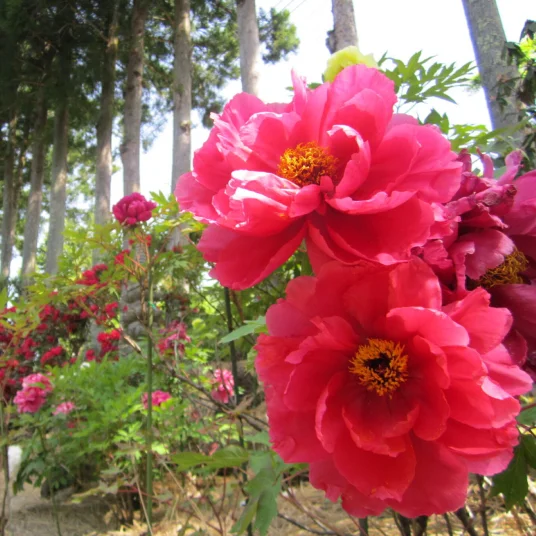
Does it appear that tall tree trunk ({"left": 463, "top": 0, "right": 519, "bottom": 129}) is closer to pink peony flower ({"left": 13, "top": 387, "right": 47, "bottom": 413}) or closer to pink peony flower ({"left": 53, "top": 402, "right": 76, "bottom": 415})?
pink peony flower ({"left": 53, "top": 402, "right": 76, "bottom": 415})

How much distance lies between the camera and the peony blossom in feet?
1.27

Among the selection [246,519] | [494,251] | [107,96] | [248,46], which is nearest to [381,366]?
[494,251]

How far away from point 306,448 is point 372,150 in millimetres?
258

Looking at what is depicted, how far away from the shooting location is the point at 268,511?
2.39 feet

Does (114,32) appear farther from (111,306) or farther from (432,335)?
(432,335)

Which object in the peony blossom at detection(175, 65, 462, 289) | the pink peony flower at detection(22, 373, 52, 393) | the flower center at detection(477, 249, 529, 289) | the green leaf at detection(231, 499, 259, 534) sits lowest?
the green leaf at detection(231, 499, 259, 534)

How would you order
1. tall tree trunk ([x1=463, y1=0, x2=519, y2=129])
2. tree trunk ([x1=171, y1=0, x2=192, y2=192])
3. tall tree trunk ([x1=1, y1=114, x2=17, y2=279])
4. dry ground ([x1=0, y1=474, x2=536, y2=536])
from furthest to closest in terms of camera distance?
tall tree trunk ([x1=1, y1=114, x2=17, y2=279]) < tree trunk ([x1=171, y1=0, x2=192, y2=192]) < tall tree trunk ([x1=463, y1=0, x2=519, y2=129]) < dry ground ([x1=0, y1=474, x2=536, y2=536])

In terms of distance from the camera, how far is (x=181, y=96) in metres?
7.55

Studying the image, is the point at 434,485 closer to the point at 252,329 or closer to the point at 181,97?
the point at 252,329

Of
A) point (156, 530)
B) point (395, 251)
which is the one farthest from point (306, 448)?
point (156, 530)

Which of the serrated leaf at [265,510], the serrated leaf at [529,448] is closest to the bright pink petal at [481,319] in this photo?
the serrated leaf at [529,448]

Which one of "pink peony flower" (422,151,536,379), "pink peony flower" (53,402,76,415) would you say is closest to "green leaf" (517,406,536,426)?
"pink peony flower" (422,151,536,379)

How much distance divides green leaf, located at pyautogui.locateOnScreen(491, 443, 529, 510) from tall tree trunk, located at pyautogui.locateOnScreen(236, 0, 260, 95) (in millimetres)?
4142

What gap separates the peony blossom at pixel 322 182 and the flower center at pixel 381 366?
0.08m
